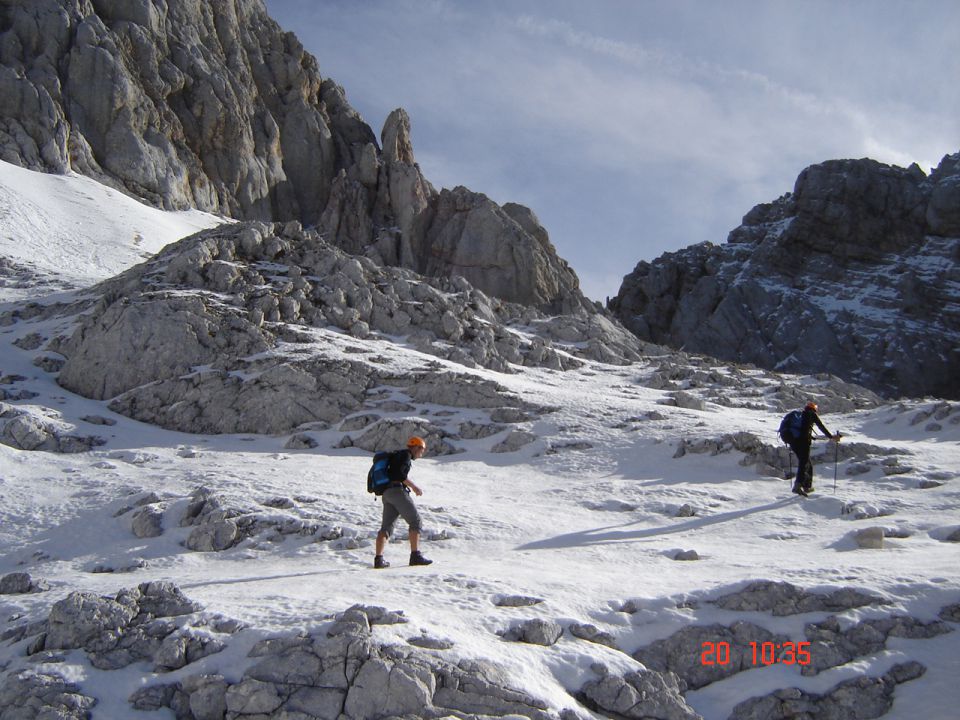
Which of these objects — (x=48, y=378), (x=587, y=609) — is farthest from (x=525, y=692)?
(x=48, y=378)

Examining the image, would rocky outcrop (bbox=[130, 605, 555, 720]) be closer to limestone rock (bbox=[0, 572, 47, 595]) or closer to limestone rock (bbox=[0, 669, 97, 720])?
limestone rock (bbox=[0, 669, 97, 720])

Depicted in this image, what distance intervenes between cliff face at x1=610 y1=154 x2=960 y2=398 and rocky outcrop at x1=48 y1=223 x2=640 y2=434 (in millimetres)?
51458

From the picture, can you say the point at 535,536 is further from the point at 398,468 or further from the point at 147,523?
the point at 147,523

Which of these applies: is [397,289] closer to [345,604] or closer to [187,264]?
[187,264]

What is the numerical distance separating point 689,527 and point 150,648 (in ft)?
32.5

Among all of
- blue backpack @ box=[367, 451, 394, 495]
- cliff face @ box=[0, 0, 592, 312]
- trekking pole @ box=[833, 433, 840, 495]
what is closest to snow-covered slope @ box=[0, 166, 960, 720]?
trekking pole @ box=[833, 433, 840, 495]

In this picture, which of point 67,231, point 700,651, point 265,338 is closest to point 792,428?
point 700,651

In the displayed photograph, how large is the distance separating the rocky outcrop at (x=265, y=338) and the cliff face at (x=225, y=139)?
30.4 meters

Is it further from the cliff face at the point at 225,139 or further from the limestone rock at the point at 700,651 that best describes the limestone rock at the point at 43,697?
the cliff face at the point at 225,139

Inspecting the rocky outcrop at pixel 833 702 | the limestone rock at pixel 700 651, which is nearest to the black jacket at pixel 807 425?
the limestone rock at pixel 700 651

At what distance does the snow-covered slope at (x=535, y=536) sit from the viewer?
7496 mm

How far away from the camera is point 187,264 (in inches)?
1256
